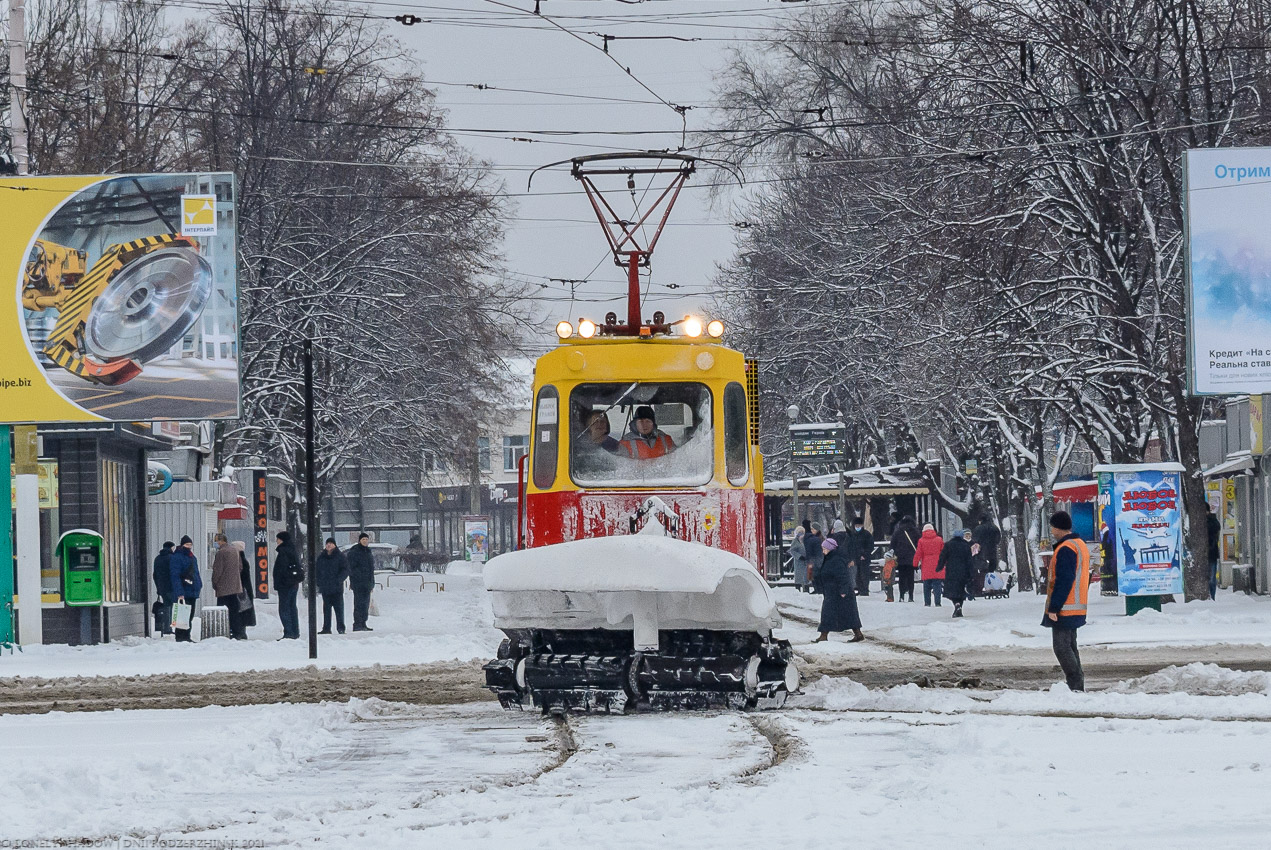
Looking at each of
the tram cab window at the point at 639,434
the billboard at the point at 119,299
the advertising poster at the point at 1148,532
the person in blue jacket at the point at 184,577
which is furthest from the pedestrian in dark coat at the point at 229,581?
the tram cab window at the point at 639,434

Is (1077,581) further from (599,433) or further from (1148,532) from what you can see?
(1148,532)

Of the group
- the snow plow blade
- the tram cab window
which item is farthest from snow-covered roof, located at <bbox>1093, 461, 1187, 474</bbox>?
the snow plow blade

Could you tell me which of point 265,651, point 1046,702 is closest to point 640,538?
point 1046,702

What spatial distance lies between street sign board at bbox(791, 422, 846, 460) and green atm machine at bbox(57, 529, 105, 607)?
2064 cm

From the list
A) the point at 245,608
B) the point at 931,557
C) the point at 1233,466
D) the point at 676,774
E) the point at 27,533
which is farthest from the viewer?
the point at 931,557

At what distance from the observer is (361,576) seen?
27.5 metres

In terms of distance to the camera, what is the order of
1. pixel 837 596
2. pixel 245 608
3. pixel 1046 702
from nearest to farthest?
Answer: pixel 1046 702, pixel 837 596, pixel 245 608

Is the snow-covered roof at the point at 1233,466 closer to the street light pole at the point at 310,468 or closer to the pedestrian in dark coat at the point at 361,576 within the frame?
the pedestrian in dark coat at the point at 361,576

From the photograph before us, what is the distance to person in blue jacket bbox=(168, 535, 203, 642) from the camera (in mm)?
26438

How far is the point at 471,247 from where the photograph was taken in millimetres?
42750

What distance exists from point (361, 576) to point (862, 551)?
11374mm

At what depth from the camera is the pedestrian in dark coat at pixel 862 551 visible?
3319 cm

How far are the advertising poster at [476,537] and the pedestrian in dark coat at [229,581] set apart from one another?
213 ft

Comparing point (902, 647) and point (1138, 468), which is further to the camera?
point (1138, 468)
